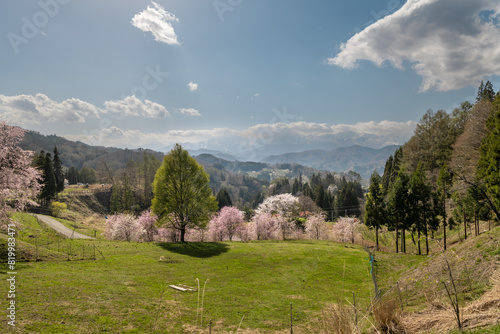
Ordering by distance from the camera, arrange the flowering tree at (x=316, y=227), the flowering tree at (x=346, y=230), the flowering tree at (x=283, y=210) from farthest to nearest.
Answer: the flowering tree at (x=316, y=227) → the flowering tree at (x=346, y=230) → the flowering tree at (x=283, y=210)

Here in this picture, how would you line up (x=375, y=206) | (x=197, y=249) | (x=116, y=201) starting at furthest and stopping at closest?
1. (x=116, y=201)
2. (x=375, y=206)
3. (x=197, y=249)

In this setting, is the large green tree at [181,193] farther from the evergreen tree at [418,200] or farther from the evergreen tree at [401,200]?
the evergreen tree at [418,200]

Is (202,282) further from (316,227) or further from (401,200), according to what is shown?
(316,227)

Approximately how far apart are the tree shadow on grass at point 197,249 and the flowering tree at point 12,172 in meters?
16.6

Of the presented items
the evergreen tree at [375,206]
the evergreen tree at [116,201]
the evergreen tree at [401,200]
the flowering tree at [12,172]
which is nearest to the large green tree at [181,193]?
the flowering tree at [12,172]

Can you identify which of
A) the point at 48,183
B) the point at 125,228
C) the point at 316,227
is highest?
the point at 48,183

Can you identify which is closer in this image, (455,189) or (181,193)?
(455,189)

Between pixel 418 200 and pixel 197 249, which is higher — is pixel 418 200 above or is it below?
above

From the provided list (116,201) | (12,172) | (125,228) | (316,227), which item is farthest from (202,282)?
(116,201)

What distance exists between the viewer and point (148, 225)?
4875 centimetres

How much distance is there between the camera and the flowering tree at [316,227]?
66.6 metres

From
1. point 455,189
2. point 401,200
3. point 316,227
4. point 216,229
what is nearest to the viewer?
point 455,189

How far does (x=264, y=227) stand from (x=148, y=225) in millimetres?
27822

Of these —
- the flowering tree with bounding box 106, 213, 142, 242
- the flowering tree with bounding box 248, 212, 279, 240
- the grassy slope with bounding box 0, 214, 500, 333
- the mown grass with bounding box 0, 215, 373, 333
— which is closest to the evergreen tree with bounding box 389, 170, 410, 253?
the grassy slope with bounding box 0, 214, 500, 333
